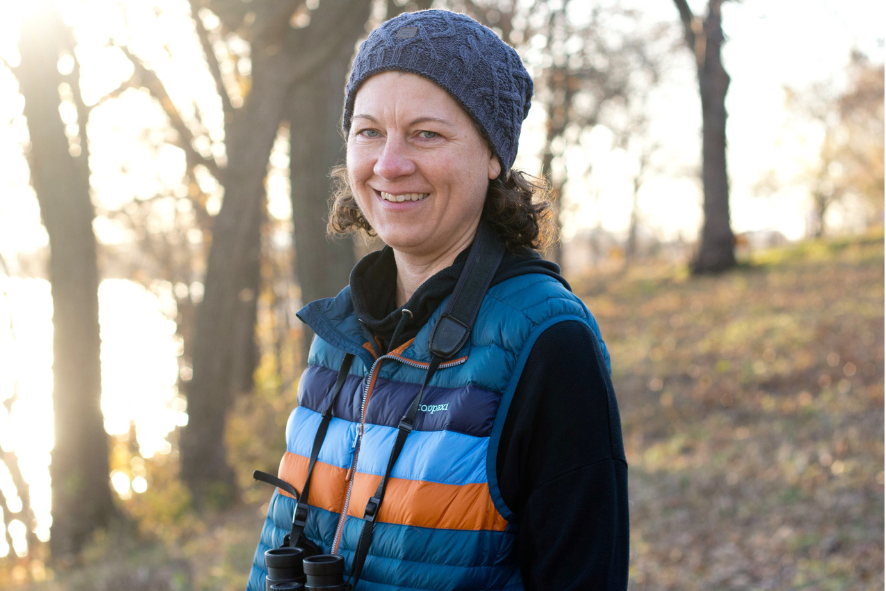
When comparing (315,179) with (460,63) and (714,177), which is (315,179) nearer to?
→ (460,63)

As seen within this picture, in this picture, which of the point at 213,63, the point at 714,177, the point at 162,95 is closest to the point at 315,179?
the point at 162,95

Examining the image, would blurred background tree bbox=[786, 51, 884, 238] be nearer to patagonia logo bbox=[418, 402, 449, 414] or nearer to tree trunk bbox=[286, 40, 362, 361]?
tree trunk bbox=[286, 40, 362, 361]

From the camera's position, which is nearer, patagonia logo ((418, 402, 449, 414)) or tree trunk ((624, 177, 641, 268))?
patagonia logo ((418, 402, 449, 414))

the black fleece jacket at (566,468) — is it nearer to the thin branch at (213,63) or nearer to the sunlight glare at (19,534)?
the thin branch at (213,63)

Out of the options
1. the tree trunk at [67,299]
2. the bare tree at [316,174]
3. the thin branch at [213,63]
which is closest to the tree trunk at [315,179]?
the bare tree at [316,174]

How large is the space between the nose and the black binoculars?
3.13 feet

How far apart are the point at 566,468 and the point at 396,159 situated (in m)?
0.85

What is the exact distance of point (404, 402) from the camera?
71.1 inches

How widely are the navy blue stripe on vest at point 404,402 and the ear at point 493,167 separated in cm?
60

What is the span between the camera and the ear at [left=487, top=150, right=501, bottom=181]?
1955 millimetres

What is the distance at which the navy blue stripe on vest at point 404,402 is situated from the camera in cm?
166

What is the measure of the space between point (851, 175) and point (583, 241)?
14.4m

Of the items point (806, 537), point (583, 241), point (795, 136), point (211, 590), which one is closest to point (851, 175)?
point (795, 136)

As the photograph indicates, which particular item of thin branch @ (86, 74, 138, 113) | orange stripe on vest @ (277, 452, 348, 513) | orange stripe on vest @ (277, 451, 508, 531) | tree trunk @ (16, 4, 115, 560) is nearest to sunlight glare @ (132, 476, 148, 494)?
tree trunk @ (16, 4, 115, 560)
